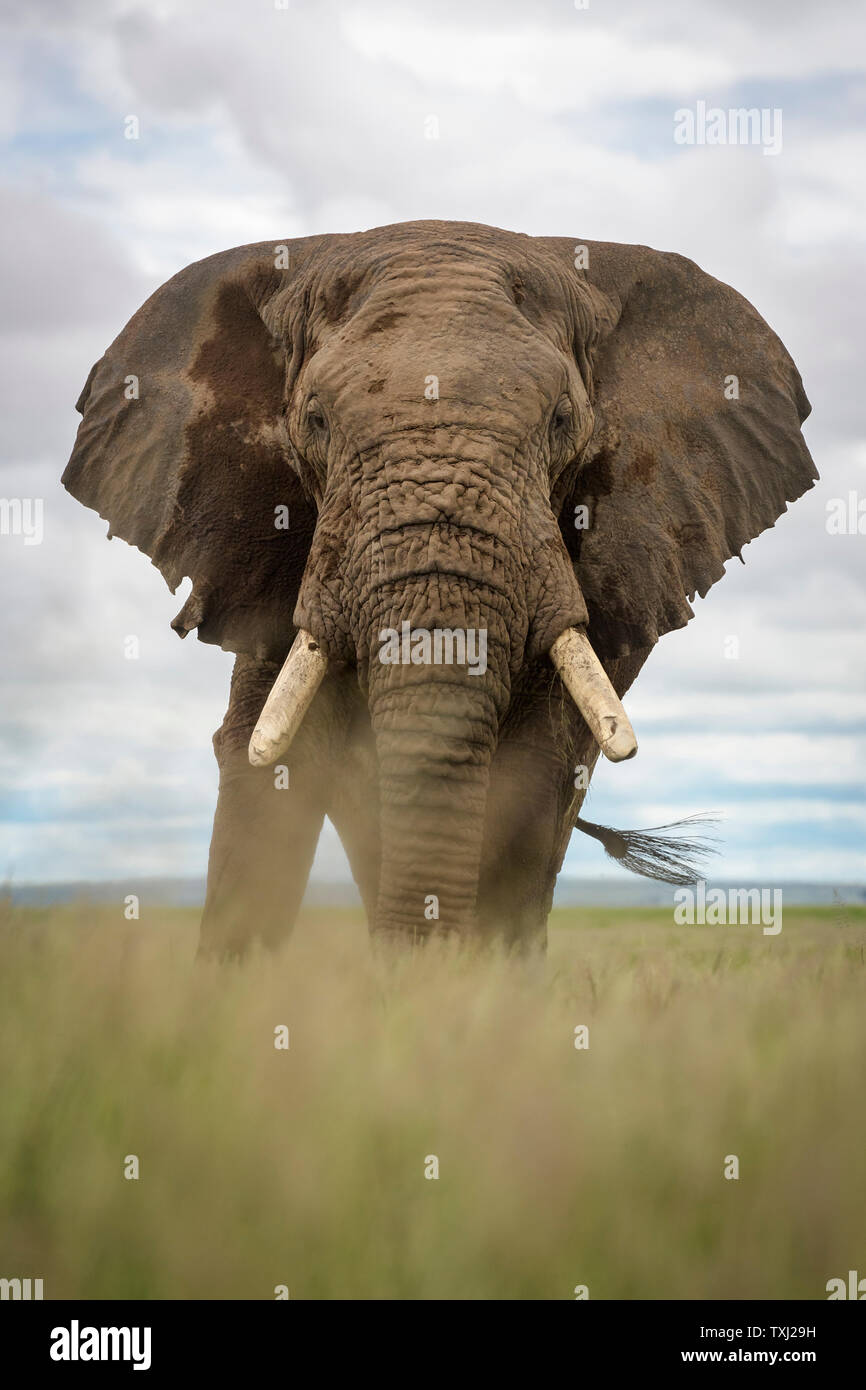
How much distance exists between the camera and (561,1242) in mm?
3037

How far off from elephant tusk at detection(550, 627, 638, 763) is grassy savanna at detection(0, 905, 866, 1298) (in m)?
1.74

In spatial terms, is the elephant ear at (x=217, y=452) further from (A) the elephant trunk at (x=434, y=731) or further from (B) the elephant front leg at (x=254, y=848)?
(A) the elephant trunk at (x=434, y=731)

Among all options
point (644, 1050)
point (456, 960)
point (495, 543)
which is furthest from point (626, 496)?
point (644, 1050)

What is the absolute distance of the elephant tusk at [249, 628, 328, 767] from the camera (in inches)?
271

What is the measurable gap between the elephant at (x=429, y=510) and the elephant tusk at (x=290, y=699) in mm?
16

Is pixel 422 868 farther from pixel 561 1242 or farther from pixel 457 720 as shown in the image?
pixel 561 1242

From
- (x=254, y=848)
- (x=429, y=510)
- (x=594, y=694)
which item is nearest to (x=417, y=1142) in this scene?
(x=594, y=694)

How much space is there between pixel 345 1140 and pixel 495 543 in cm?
382

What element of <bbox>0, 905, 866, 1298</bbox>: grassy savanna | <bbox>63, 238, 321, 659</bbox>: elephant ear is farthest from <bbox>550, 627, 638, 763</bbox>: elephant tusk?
<bbox>63, 238, 321, 659</bbox>: elephant ear

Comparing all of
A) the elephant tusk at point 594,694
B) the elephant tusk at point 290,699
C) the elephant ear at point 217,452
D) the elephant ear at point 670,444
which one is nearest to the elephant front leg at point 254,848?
the elephant ear at point 217,452

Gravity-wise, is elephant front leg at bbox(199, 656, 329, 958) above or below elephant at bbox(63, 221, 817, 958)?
below

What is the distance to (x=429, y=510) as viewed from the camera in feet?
21.8

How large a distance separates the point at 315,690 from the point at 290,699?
0.16 meters

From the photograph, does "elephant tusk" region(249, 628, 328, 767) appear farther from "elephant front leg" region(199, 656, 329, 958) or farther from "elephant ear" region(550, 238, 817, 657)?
"elephant ear" region(550, 238, 817, 657)
